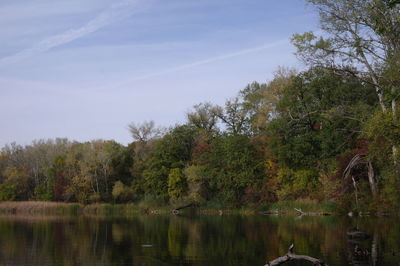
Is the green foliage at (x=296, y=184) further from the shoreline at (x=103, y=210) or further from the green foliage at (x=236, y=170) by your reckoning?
the green foliage at (x=236, y=170)

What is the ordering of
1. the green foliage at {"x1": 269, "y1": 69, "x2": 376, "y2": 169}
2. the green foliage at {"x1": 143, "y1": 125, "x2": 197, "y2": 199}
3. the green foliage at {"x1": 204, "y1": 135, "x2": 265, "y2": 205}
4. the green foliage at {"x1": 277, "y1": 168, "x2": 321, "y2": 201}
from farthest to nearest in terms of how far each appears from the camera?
the green foliage at {"x1": 143, "y1": 125, "x2": 197, "y2": 199}
the green foliage at {"x1": 204, "y1": 135, "x2": 265, "y2": 205}
the green foliage at {"x1": 277, "y1": 168, "x2": 321, "y2": 201}
the green foliage at {"x1": 269, "y1": 69, "x2": 376, "y2": 169}

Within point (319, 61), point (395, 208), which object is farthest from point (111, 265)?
point (395, 208)

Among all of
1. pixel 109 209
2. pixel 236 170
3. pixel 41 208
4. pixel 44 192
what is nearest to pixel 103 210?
pixel 109 209

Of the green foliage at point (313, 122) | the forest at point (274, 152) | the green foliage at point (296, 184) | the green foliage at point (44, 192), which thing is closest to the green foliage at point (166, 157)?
the forest at point (274, 152)

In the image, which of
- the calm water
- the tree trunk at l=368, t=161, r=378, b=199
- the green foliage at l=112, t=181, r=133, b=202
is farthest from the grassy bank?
the calm water

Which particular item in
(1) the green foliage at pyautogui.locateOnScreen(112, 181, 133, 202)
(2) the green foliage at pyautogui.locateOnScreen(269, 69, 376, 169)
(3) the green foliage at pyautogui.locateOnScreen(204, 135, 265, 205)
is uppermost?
(2) the green foliage at pyautogui.locateOnScreen(269, 69, 376, 169)

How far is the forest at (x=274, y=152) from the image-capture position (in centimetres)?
2538

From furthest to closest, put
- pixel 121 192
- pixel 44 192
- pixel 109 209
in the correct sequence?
pixel 44 192
pixel 121 192
pixel 109 209

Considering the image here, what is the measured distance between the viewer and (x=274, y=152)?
172 feet

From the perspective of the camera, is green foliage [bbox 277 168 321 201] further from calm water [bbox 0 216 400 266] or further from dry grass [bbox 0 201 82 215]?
dry grass [bbox 0 201 82 215]

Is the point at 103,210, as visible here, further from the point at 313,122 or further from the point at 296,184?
the point at 313,122

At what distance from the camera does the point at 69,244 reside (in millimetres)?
25641

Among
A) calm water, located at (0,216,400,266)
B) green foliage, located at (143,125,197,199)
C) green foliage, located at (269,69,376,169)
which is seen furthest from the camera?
green foliage, located at (143,125,197,199)

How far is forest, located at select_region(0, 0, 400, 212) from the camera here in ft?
83.3
